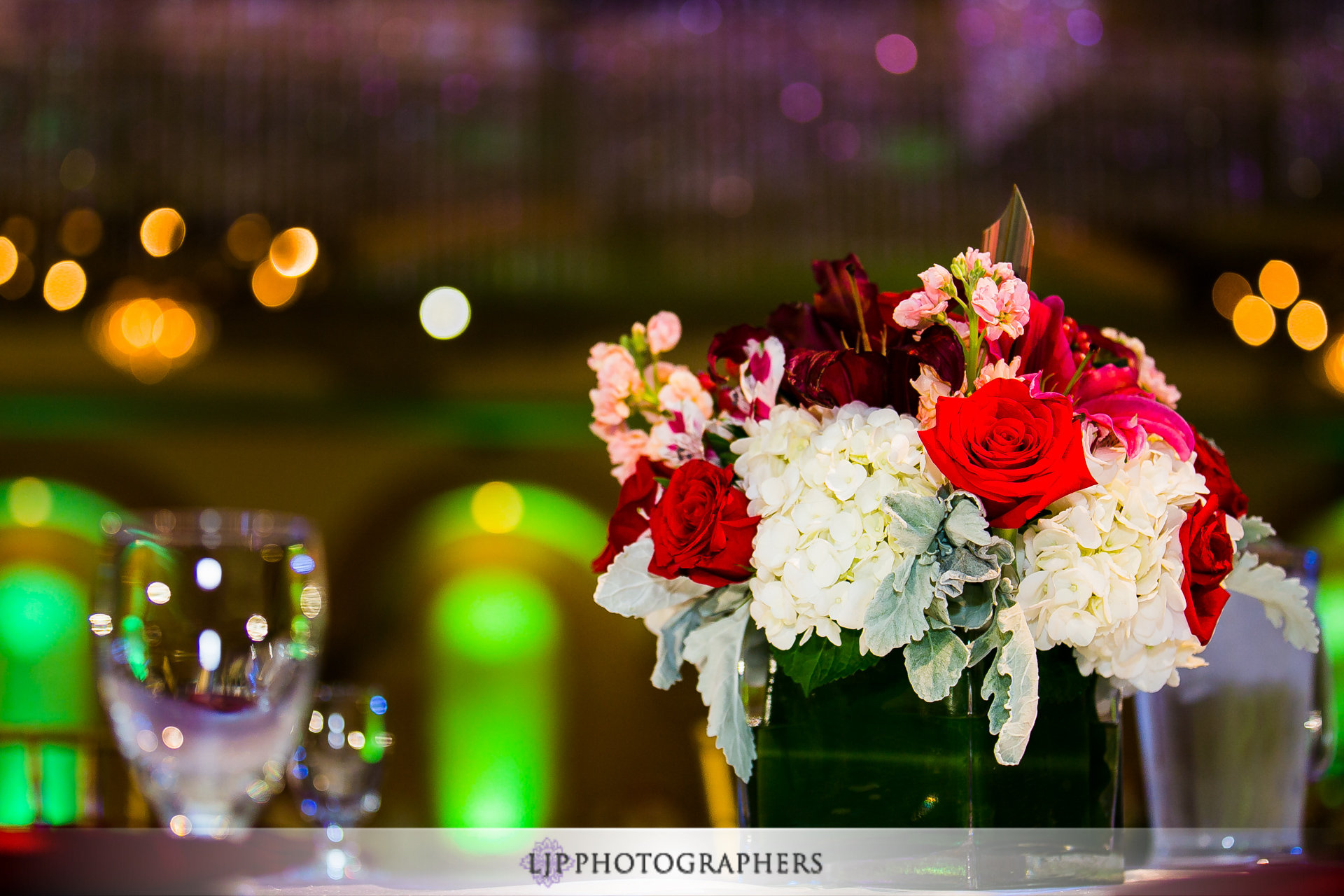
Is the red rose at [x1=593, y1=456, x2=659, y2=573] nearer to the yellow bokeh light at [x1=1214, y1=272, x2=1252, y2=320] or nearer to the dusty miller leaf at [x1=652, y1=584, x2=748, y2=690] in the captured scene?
the dusty miller leaf at [x1=652, y1=584, x2=748, y2=690]

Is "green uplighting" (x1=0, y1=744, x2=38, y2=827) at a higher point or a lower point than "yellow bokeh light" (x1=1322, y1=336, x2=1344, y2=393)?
lower

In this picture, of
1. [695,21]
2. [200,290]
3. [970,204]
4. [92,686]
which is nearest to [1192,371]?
[970,204]

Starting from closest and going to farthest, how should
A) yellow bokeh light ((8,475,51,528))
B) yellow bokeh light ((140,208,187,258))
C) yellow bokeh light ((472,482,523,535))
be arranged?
yellow bokeh light ((140,208,187,258)) → yellow bokeh light ((8,475,51,528)) → yellow bokeh light ((472,482,523,535))

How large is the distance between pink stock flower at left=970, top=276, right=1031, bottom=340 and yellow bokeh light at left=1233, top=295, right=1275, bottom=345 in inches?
161

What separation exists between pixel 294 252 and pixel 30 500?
4.21ft

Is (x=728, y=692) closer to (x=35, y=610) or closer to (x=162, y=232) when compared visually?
(x=162, y=232)

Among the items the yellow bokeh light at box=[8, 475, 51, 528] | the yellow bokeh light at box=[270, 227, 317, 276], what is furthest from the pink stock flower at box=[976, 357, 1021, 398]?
the yellow bokeh light at box=[8, 475, 51, 528]

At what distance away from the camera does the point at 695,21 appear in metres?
2.84

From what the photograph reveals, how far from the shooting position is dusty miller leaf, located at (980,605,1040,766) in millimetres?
592

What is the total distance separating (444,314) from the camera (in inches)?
158

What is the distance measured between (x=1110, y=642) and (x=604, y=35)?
2594 mm

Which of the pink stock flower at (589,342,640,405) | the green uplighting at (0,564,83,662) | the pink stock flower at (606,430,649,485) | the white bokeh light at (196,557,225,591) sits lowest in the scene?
the green uplighting at (0,564,83,662)

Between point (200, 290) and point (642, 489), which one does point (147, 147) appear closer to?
point (200, 290)

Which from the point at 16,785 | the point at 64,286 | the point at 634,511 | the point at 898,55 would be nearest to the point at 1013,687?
the point at 634,511
